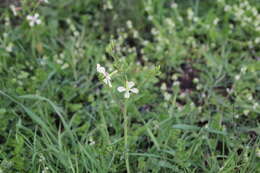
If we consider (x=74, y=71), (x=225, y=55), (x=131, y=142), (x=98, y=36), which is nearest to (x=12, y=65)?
(x=74, y=71)

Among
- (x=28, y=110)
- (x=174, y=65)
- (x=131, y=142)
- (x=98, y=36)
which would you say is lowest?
(x=131, y=142)

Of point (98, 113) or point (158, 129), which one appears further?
point (98, 113)

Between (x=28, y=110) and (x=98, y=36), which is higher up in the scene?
(x=98, y=36)

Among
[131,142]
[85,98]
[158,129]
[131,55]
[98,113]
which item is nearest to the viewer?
[131,142]

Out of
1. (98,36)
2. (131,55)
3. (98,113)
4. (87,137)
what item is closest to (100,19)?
(98,36)

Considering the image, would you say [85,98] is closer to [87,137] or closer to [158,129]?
[87,137]

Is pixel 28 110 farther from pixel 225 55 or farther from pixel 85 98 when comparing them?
pixel 225 55

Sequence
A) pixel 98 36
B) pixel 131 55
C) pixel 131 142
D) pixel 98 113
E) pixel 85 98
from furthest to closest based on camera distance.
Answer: pixel 98 36 < pixel 131 55 < pixel 85 98 < pixel 98 113 < pixel 131 142
